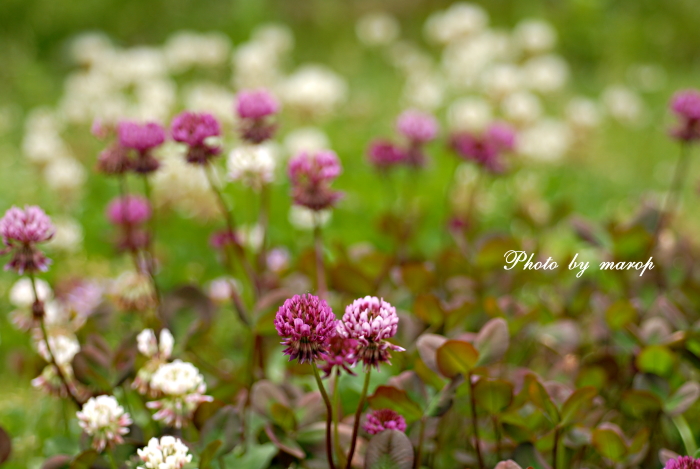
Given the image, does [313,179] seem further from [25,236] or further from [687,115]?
[687,115]

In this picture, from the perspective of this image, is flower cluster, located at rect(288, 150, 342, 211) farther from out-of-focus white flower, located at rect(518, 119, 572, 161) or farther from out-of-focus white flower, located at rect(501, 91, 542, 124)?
out-of-focus white flower, located at rect(501, 91, 542, 124)

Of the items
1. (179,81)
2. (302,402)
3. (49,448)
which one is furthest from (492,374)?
(179,81)

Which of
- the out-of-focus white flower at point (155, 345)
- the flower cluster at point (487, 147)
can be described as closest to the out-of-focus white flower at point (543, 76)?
the flower cluster at point (487, 147)

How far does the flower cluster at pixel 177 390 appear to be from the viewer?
1099mm

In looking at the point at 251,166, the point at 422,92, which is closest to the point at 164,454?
the point at 251,166

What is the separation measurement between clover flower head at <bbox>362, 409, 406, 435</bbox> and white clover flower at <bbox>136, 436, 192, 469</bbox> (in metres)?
0.27

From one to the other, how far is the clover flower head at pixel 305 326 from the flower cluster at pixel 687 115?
113 cm

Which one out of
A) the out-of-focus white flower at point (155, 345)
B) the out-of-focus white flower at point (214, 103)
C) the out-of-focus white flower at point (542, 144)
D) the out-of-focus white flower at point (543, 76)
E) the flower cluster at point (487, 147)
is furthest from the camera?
the out-of-focus white flower at point (543, 76)

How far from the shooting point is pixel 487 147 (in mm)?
1955

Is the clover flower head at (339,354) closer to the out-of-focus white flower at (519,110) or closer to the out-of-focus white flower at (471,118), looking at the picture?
the out-of-focus white flower at (471,118)

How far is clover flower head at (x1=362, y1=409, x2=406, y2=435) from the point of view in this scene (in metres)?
1.07

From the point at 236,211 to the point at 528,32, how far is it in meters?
2.13

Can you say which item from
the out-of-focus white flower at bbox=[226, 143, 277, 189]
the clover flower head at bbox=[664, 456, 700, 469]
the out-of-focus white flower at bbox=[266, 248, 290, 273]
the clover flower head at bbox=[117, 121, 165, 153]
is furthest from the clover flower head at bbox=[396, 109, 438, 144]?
the clover flower head at bbox=[664, 456, 700, 469]

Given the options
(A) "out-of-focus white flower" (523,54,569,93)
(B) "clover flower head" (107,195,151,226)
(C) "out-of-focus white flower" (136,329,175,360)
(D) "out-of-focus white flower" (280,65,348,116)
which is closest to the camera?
(C) "out-of-focus white flower" (136,329,175,360)
